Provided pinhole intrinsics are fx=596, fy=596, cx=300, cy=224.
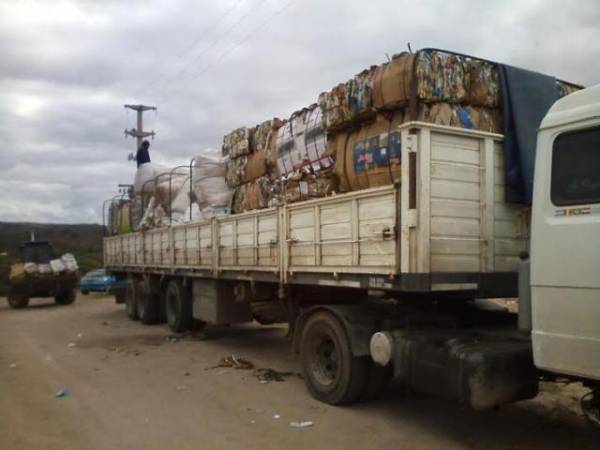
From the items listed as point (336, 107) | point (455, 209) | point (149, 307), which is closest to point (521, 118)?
point (455, 209)

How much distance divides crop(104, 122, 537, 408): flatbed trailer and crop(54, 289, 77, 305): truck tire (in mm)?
14953

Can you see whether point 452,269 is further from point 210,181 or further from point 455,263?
point 210,181

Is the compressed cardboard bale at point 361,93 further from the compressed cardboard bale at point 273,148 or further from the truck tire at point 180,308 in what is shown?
the truck tire at point 180,308

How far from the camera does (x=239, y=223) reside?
798cm

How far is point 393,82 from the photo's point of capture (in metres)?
5.42

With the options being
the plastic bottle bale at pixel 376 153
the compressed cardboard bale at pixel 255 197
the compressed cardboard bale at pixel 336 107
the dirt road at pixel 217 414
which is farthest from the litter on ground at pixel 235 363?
the compressed cardboard bale at pixel 336 107

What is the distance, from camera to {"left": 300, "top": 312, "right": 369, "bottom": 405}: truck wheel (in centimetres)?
554

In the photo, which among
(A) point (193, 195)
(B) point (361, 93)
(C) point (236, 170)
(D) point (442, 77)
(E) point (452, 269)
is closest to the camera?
(E) point (452, 269)

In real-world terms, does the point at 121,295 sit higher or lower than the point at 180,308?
lower

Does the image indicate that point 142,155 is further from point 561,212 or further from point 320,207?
point 561,212

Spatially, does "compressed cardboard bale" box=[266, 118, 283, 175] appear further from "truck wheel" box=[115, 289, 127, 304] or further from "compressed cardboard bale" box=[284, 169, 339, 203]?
"truck wheel" box=[115, 289, 127, 304]

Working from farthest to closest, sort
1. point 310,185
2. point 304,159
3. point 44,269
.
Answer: point 44,269 < point 304,159 < point 310,185

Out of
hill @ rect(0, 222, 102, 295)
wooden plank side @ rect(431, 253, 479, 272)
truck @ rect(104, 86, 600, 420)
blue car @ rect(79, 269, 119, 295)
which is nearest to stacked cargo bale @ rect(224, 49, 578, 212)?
truck @ rect(104, 86, 600, 420)

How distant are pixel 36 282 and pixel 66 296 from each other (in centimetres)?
123
